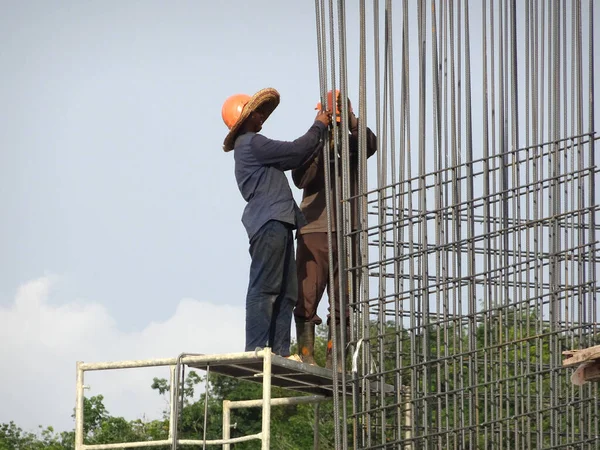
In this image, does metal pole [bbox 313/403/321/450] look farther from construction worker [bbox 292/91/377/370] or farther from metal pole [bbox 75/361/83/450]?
metal pole [bbox 75/361/83/450]

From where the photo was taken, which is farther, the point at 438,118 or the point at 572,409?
the point at 438,118

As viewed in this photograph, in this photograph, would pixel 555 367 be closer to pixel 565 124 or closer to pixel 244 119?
pixel 565 124

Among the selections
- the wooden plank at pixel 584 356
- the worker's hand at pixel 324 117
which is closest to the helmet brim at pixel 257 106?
the worker's hand at pixel 324 117

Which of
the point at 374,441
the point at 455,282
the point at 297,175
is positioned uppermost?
the point at 297,175

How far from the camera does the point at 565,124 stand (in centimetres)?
933

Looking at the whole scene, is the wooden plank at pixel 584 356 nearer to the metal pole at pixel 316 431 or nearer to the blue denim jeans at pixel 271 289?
the blue denim jeans at pixel 271 289

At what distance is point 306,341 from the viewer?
937 cm

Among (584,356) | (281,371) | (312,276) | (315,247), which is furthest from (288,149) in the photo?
(584,356)

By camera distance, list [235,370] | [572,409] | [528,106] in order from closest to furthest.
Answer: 1. [572,409]
2. [235,370]
3. [528,106]

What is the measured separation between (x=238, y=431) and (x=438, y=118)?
17.9 metres

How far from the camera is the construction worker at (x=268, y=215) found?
29.0 ft

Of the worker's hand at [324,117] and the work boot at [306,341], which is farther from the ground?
the worker's hand at [324,117]

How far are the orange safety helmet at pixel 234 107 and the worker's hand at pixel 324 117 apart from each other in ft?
1.92

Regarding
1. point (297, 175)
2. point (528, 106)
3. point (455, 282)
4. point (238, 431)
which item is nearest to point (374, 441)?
point (455, 282)
